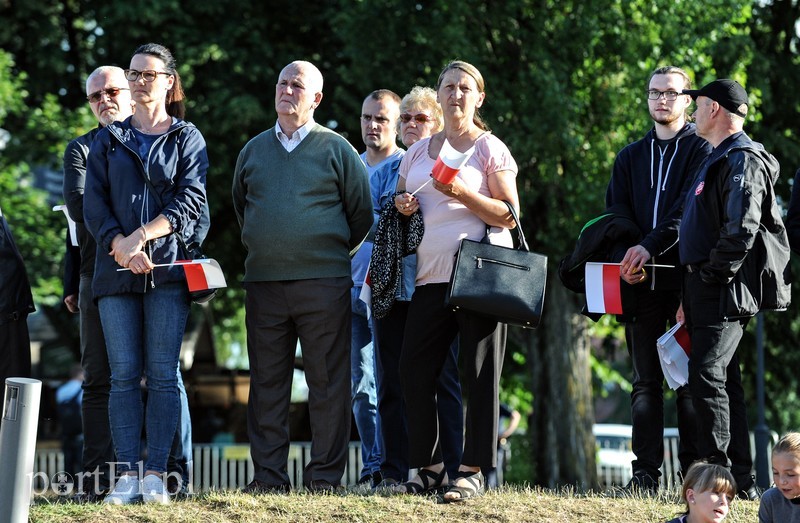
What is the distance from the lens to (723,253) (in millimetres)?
6070

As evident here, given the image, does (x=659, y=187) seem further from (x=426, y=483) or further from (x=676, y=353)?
(x=426, y=483)

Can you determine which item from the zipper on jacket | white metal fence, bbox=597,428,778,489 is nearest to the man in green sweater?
the zipper on jacket

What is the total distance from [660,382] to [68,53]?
13035 mm

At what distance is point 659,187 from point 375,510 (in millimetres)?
2441

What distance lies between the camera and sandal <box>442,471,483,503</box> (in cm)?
614

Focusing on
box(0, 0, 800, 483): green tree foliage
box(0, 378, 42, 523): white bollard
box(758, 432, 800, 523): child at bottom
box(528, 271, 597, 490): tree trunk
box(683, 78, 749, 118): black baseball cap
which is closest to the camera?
box(0, 378, 42, 523): white bollard

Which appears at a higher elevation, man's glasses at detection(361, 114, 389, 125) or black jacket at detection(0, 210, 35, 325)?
man's glasses at detection(361, 114, 389, 125)

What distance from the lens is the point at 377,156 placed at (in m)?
7.62

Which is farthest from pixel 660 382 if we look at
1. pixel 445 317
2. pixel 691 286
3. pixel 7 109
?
pixel 7 109

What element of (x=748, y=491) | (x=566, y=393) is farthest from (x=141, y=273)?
(x=566, y=393)

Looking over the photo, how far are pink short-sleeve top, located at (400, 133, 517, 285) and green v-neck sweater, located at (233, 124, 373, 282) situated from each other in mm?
429

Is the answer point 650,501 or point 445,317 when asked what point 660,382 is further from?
point 445,317

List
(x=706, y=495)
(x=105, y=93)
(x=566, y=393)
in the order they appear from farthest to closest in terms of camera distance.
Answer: (x=566, y=393), (x=105, y=93), (x=706, y=495)

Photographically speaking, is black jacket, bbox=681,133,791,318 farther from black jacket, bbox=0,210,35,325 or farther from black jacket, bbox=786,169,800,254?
black jacket, bbox=0,210,35,325
